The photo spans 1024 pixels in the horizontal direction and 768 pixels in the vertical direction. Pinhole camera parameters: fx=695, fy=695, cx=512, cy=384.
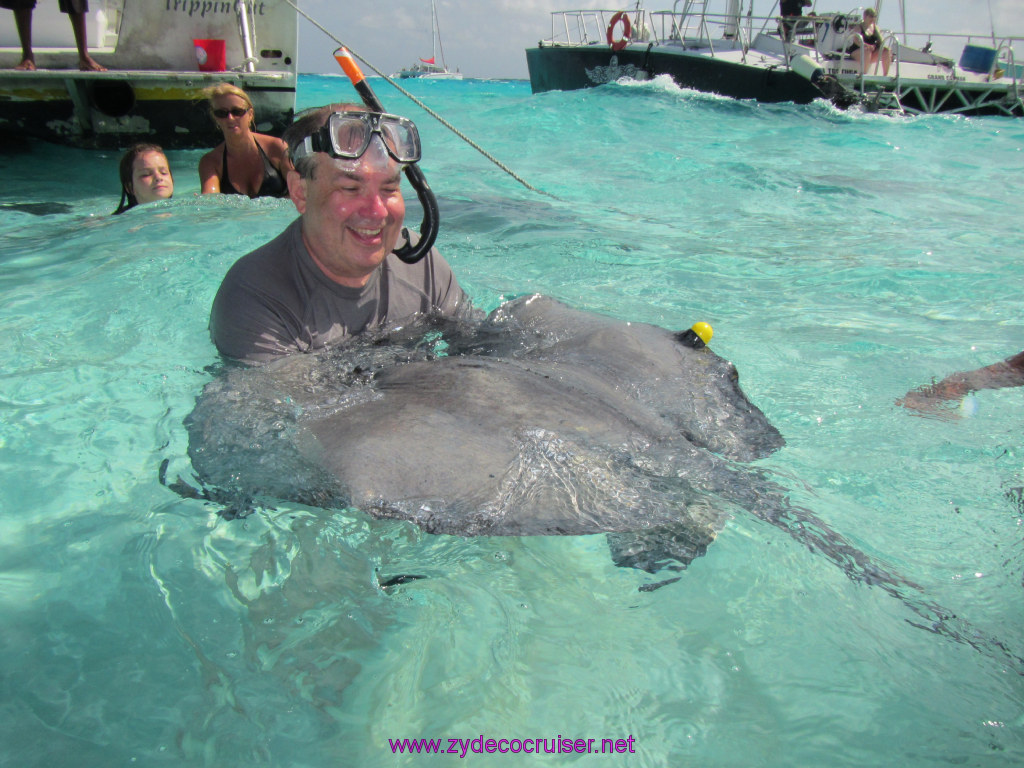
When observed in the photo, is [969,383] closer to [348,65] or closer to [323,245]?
[323,245]

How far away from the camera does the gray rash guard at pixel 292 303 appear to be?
119 inches

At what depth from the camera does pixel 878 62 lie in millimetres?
20141

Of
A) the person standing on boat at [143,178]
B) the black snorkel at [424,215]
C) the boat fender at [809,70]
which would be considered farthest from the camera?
the boat fender at [809,70]

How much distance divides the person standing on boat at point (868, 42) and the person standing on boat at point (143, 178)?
61.3 feet

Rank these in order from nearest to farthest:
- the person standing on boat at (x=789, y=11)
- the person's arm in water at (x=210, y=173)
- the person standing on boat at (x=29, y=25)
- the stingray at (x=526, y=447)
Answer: the stingray at (x=526, y=447) → the person's arm in water at (x=210, y=173) → the person standing on boat at (x=29, y=25) → the person standing on boat at (x=789, y=11)

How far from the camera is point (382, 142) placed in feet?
10.3

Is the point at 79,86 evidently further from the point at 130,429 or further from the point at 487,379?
the point at 487,379

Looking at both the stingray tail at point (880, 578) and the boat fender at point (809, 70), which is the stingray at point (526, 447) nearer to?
the stingray tail at point (880, 578)

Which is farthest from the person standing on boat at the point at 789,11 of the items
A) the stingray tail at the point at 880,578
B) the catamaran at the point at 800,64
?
the stingray tail at the point at 880,578

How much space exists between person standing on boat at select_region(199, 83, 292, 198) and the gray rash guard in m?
4.09

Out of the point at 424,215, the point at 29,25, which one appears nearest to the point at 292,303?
the point at 424,215

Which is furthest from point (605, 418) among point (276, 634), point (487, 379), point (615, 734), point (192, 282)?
point (192, 282)

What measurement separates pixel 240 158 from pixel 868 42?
1968 centimetres

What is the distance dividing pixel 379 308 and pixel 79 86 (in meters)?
9.44
